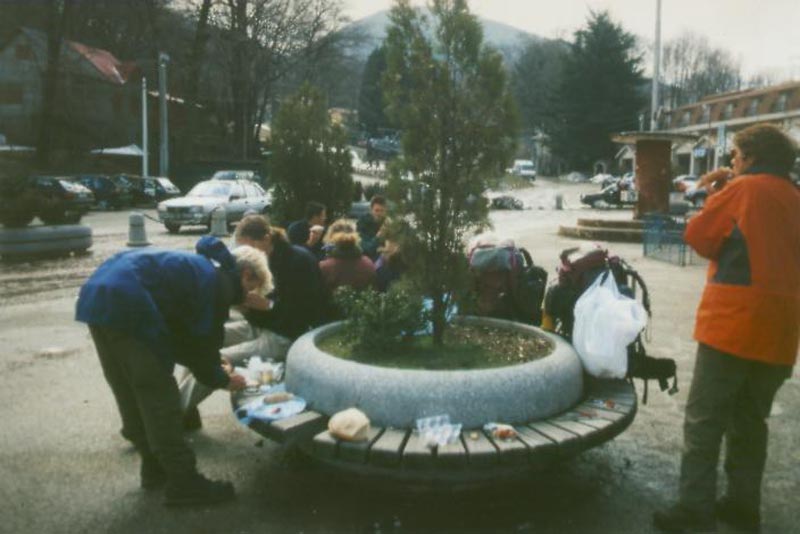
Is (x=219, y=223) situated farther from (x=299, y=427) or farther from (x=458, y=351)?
(x=299, y=427)

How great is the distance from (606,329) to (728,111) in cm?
7155

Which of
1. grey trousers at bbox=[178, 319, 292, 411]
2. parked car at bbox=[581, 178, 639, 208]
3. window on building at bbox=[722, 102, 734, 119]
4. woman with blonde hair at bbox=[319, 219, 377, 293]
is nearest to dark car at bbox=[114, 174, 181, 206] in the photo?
parked car at bbox=[581, 178, 639, 208]

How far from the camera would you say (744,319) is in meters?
3.69

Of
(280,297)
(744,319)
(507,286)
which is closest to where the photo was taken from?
(744,319)

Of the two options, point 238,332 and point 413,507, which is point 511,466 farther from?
point 238,332

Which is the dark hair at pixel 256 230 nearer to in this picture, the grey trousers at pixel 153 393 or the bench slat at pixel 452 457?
the grey trousers at pixel 153 393

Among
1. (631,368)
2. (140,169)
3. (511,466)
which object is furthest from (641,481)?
(140,169)

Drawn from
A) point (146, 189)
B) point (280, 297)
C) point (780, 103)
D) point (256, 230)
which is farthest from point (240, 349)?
point (780, 103)

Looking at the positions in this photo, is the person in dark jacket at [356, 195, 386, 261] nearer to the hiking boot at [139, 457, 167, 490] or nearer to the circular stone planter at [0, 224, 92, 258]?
the hiking boot at [139, 457, 167, 490]

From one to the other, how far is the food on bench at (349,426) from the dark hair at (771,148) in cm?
233

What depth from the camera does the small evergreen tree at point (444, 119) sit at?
498cm

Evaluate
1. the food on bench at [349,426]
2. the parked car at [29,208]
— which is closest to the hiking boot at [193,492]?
the food on bench at [349,426]

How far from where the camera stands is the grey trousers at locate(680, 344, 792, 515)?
148 inches

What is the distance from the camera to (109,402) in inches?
246
